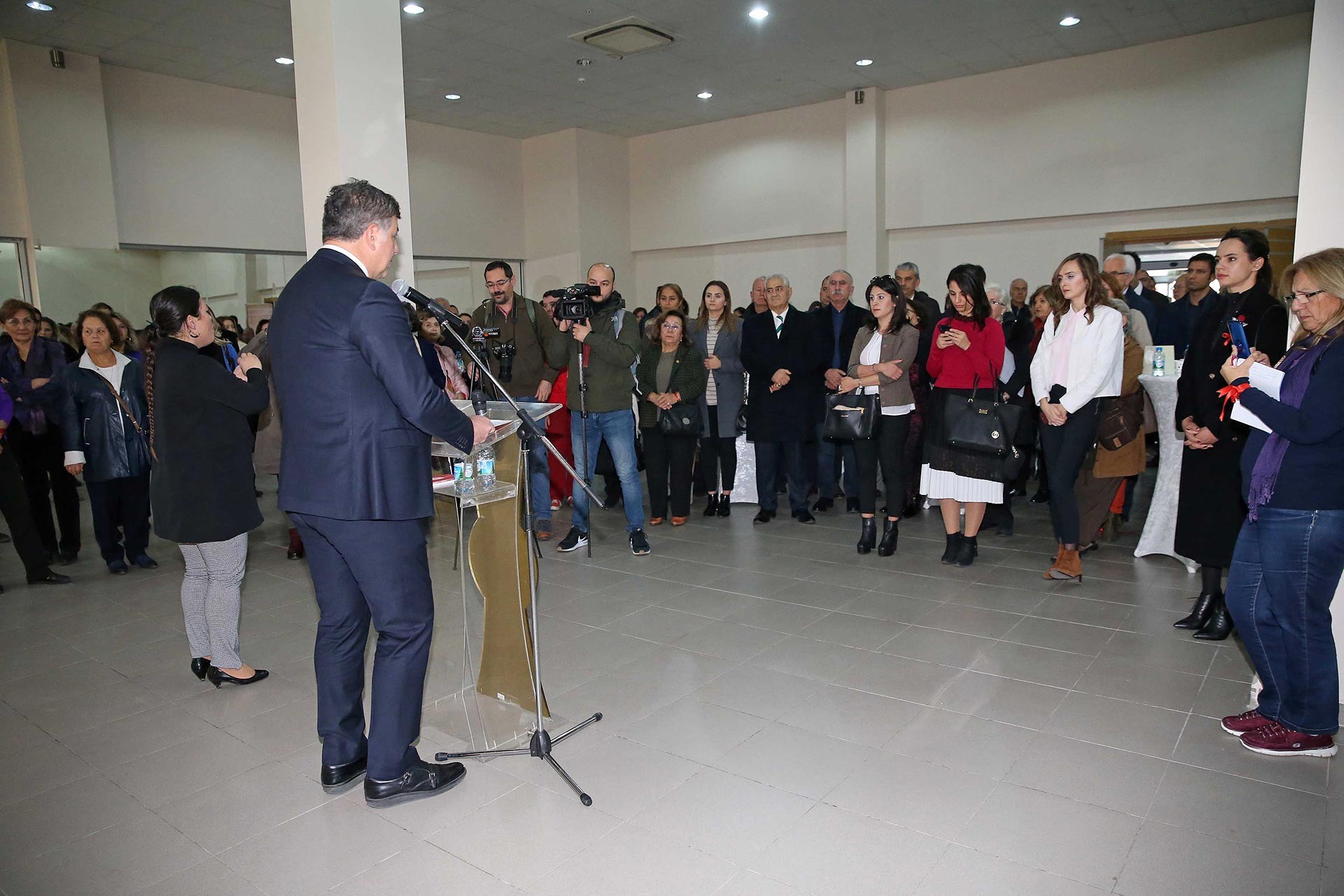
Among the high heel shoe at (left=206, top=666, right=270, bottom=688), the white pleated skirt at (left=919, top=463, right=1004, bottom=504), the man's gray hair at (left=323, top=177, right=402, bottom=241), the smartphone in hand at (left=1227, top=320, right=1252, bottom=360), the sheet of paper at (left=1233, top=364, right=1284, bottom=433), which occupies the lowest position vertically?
the high heel shoe at (left=206, top=666, right=270, bottom=688)

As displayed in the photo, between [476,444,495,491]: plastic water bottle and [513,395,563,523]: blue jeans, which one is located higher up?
[476,444,495,491]: plastic water bottle

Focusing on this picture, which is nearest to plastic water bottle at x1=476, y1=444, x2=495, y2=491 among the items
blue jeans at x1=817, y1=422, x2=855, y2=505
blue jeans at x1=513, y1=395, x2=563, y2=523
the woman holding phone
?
blue jeans at x1=513, y1=395, x2=563, y2=523

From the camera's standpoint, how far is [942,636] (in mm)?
3762

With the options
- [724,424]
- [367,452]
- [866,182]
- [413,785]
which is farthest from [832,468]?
[866,182]

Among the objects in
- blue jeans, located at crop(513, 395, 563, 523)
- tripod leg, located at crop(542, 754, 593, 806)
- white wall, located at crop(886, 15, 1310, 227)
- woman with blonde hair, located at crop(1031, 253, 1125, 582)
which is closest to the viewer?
tripod leg, located at crop(542, 754, 593, 806)

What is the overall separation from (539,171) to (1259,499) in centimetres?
1159

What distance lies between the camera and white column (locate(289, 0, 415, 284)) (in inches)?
158

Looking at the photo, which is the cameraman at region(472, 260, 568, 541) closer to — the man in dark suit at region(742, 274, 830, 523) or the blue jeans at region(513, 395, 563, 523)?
the blue jeans at region(513, 395, 563, 523)

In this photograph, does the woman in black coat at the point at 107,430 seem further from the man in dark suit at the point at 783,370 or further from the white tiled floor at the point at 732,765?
the man in dark suit at the point at 783,370

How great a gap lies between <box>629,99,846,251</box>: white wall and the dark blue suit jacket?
32.1ft

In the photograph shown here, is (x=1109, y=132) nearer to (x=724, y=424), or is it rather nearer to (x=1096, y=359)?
(x=724, y=424)

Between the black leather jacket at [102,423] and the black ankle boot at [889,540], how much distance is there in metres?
4.52

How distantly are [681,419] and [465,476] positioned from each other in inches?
126

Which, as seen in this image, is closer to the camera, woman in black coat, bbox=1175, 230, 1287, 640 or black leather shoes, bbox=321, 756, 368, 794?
black leather shoes, bbox=321, 756, 368, 794
